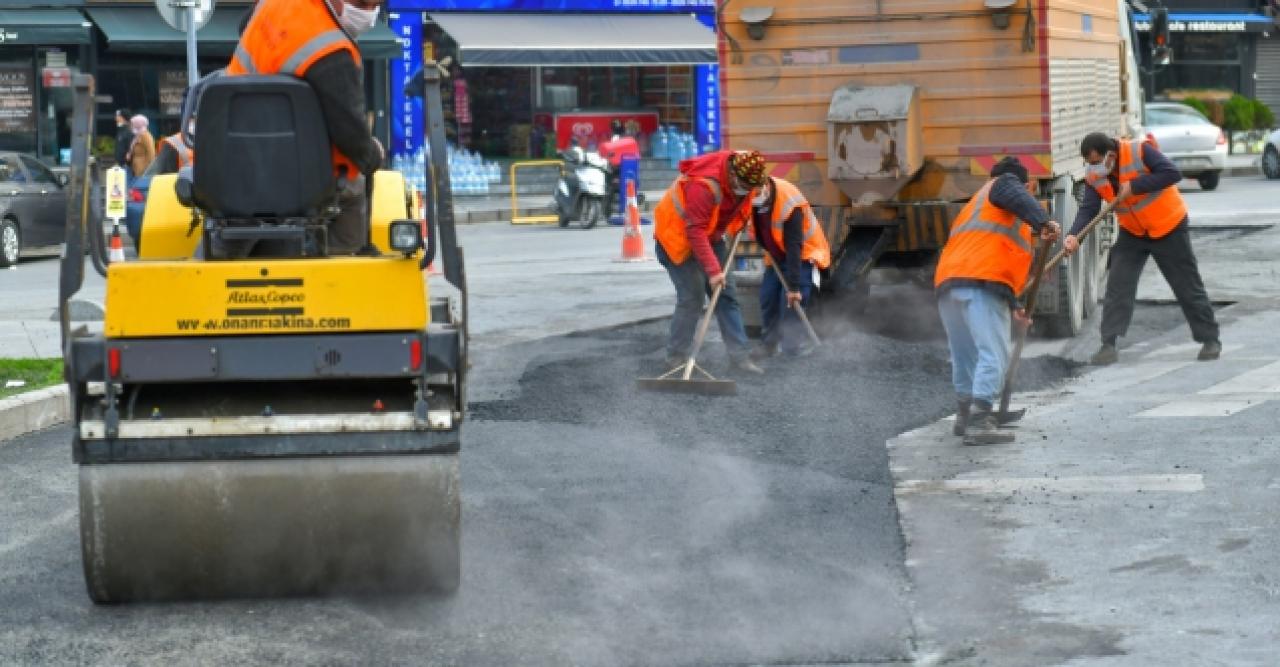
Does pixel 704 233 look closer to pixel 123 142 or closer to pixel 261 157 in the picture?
pixel 261 157

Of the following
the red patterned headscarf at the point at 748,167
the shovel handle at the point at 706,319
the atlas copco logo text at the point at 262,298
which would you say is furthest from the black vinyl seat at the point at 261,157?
the red patterned headscarf at the point at 748,167

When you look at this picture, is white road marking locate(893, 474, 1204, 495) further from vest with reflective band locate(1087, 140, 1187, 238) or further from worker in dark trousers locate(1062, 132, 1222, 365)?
vest with reflective band locate(1087, 140, 1187, 238)

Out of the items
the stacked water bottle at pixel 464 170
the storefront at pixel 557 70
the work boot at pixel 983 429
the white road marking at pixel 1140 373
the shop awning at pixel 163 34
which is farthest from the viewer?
the storefront at pixel 557 70

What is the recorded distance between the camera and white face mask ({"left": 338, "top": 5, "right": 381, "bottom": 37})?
270 inches

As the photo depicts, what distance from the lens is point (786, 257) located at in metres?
13.2

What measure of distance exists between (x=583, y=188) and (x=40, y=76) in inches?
349

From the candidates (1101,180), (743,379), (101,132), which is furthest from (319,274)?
(101,132)

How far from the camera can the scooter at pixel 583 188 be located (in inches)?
1022

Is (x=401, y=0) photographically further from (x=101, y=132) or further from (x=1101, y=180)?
(x=1101, y=180)

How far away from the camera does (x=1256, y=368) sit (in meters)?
12.2

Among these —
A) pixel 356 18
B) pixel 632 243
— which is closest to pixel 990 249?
pixel 356 18

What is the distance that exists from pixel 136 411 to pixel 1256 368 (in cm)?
748

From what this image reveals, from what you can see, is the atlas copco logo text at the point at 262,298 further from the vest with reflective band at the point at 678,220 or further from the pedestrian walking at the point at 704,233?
the vest with reflective band at the point at 678,220

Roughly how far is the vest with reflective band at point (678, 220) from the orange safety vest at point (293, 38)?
5662 millimetres
